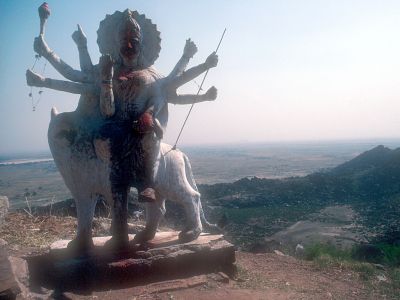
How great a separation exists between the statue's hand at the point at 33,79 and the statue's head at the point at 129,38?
3.09 feet

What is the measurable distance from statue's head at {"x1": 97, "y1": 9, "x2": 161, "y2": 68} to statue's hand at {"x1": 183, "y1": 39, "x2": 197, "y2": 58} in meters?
0.35

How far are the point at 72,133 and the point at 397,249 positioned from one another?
887 cm

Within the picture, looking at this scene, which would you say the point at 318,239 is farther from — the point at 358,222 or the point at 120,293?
the point at 120,293

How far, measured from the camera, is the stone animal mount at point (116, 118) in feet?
13.3

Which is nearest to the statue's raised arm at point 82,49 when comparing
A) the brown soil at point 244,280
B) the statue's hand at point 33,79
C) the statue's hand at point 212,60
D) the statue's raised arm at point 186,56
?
the statue's hand at point 33,79

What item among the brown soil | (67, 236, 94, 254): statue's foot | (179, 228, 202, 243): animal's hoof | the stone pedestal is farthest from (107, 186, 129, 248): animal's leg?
(179, 228, 202, 243): animal's hoof

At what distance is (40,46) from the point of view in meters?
4.24

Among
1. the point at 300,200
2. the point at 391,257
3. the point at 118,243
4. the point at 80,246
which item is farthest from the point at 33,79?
the point at 300,200

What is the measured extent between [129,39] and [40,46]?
1.02 metres

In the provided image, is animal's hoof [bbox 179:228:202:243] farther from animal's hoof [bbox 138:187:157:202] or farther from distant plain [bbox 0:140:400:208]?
distant plain [bbox 0:140:400:208]

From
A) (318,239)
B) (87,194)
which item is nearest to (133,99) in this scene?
(87,194)

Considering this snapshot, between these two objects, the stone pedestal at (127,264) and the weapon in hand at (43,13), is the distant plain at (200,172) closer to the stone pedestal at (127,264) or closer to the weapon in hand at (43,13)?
the stone pedestal at (127,264)

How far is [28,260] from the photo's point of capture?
167 inches

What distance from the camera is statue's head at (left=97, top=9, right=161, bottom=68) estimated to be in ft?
14.2
